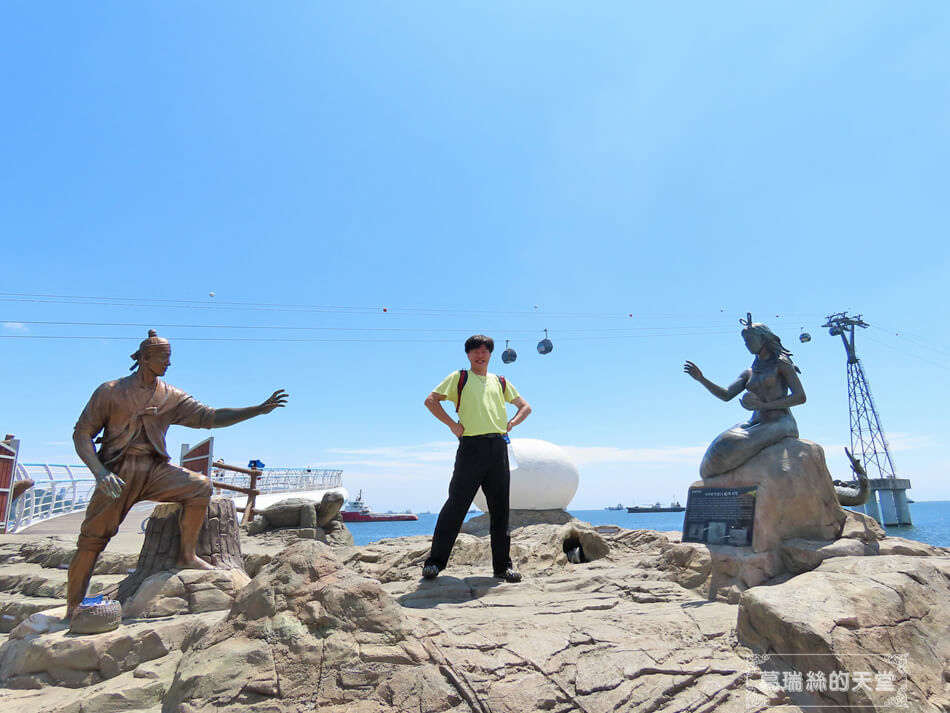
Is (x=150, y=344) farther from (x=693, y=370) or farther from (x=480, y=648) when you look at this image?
(x=693, y=370)

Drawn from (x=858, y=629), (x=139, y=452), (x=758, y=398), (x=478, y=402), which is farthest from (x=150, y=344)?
(x=758, y=398)

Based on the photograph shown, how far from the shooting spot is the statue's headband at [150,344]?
362 cm

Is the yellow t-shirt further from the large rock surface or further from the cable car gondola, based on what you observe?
the cable car gondola

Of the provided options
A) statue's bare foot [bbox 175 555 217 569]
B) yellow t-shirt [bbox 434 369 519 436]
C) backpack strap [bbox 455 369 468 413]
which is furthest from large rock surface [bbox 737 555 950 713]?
statue's bare foot [bbox 175 555 217 569]

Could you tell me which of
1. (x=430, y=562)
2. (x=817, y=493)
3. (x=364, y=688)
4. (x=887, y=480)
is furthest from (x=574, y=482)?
(x=887, y=480)

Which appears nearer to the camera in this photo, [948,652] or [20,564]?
[948,652]

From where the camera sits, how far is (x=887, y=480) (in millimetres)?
32531

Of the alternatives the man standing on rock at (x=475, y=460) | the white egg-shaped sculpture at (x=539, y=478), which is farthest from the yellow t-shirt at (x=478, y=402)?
the white egg-shaped sculpture at (x=539, y=478)

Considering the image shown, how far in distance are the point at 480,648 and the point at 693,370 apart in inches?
136

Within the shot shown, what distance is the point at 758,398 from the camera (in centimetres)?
492

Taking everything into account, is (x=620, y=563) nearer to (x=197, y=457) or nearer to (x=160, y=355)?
(x=160, y=355)

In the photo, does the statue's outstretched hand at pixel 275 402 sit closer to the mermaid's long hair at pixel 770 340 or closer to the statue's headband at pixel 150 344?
the statue's headband at pixel 150 344

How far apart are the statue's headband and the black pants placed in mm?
2061

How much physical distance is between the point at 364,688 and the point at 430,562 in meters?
1.69
